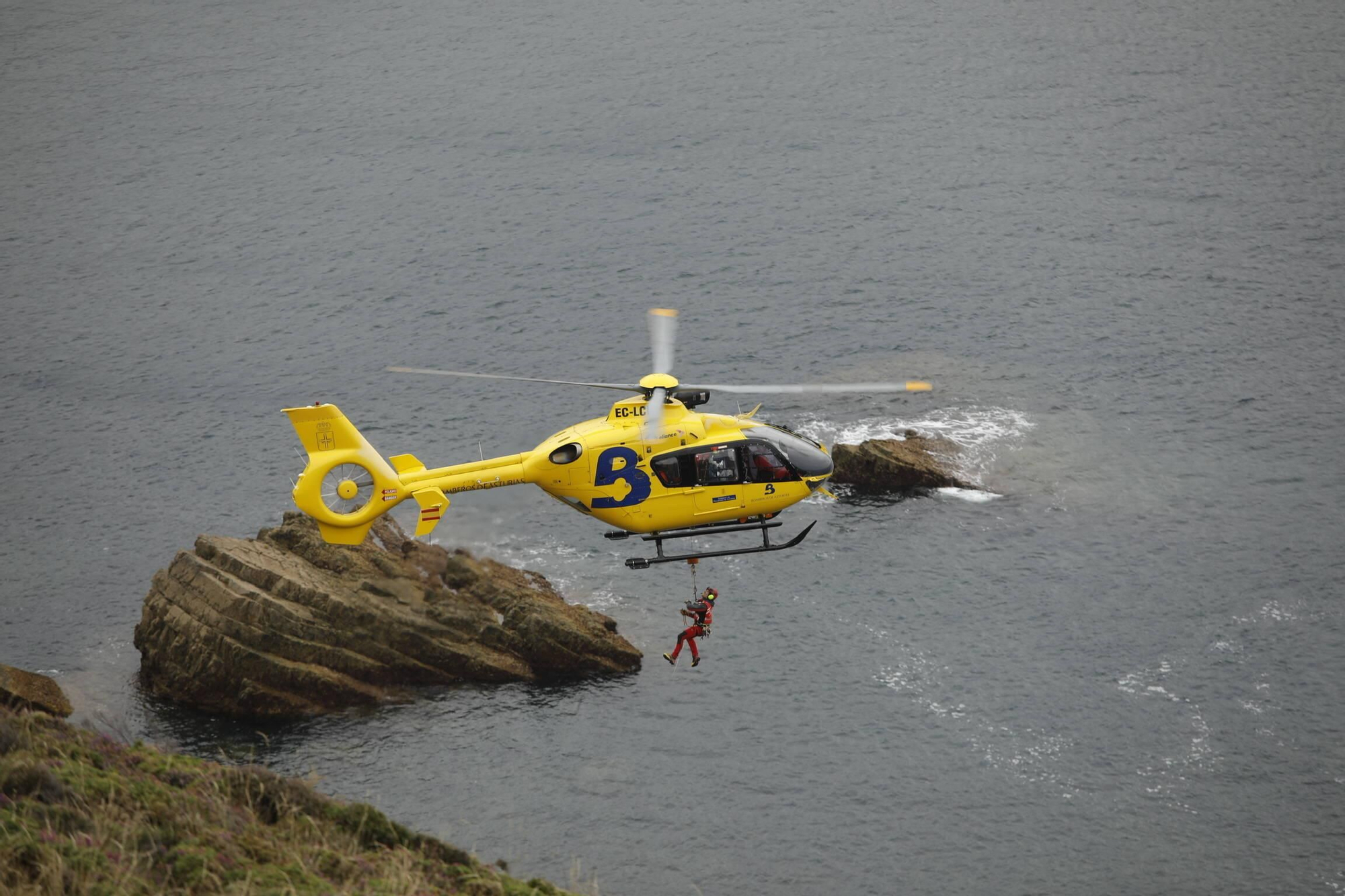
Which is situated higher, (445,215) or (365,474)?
(445,215)

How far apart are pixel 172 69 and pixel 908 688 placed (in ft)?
440

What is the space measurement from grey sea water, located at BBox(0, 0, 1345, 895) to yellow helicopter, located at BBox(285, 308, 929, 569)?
345 inches


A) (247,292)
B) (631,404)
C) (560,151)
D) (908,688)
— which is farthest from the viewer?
(560,151)

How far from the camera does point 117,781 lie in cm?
4775

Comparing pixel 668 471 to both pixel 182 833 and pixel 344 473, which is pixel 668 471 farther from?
pixel 182 833

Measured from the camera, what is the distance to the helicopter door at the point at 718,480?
61.4m

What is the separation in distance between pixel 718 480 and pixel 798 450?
3632 millimetres

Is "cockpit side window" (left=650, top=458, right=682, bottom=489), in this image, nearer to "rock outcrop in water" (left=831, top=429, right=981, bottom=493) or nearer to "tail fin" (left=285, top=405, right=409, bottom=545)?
"tail fin" (left=285, top=405, right=409, bottom=545)

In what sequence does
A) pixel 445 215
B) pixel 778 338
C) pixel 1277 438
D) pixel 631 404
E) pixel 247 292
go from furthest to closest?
pixel 445 215
pixel 247 292
pixel 778 338
pixel 1277 438
pixel 631 404

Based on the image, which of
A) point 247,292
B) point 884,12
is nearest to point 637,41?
point 884,12

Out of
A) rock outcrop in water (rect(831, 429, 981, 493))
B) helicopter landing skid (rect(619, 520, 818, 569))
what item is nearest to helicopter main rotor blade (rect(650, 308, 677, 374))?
helicopter landing skid (rect(619, 520, 818, 569))

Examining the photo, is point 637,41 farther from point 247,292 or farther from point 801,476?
point 801,476

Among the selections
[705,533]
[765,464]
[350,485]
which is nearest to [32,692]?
[350,485]

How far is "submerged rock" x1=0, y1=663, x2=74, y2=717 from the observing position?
250 feet
